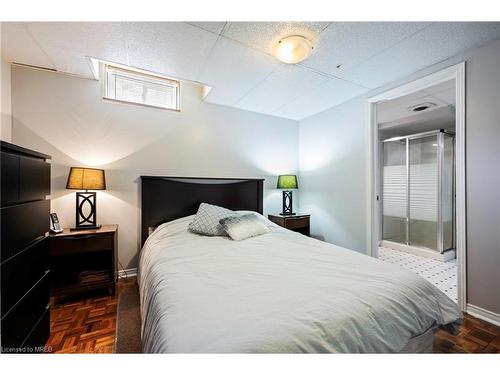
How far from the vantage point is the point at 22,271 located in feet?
3.74

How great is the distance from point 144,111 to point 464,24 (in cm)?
308

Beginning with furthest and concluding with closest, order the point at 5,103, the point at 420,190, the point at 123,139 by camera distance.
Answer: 1. the point at 420,190
2. the point at 123,139
3. the point at 5,103

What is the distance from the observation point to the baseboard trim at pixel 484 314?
169 centimetres

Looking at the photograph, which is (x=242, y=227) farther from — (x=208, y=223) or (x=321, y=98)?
(x=321, y=98)

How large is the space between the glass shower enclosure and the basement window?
3924mm

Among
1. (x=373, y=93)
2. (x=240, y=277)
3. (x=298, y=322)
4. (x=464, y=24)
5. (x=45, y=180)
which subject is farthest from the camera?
(x=373, y=93)

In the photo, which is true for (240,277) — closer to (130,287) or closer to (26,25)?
(130,287)

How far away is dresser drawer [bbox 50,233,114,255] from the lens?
1913 millimetres

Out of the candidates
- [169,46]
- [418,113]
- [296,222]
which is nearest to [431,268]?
[296,222]

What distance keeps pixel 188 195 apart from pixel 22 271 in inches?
66.5

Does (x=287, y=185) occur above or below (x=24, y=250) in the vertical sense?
above

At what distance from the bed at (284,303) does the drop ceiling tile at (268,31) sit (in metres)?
1.68

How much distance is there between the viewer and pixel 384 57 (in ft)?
6.34
